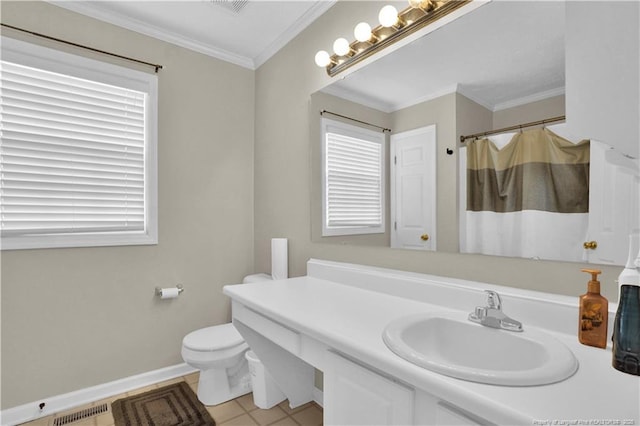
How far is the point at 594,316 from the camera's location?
900 mm

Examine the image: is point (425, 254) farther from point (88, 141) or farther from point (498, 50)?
point (88, 141)

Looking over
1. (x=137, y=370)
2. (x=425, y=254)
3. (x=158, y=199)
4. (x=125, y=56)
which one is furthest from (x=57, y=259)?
(x=425, y=254)

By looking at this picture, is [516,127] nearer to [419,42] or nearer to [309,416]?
[419,42]

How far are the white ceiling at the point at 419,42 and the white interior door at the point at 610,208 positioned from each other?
0.29m

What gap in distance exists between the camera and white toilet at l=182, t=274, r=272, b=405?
194 cm

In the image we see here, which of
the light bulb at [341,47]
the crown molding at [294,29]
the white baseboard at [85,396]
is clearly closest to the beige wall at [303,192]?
the crown molding at [294,29]

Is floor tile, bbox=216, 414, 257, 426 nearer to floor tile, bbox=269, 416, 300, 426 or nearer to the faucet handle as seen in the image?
floor tile, bbox=269, 416, 300, 426

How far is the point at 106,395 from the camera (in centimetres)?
214

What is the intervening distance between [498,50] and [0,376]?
2.99 meters

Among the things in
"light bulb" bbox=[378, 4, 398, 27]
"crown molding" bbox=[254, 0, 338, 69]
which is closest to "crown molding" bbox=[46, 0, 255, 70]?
"crown molding" bbox=[254, 0, 338, 69]

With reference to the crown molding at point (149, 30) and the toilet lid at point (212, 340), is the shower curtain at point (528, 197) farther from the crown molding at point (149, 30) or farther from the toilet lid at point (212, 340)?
the crown molding at point (149, 30)

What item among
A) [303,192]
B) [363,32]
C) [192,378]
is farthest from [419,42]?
[192,378]

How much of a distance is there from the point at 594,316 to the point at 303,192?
5.31 feet

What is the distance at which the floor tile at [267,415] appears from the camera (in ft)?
6.20
